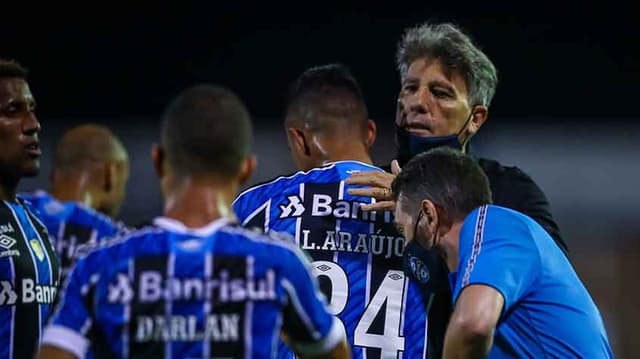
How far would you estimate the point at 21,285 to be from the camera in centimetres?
468

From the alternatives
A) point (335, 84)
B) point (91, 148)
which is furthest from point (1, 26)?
point (335, 84)

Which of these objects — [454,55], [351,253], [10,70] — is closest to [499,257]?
[351,253]

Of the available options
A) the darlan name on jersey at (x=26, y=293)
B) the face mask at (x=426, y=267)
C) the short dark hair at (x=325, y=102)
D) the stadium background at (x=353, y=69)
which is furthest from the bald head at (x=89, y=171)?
the face mask at (x=426, y=267)

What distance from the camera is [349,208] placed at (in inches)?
173

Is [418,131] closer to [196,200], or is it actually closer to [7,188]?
[7,188]

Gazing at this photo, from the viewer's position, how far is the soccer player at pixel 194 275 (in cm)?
282

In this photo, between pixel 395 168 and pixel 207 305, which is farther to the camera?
pixel 395 168

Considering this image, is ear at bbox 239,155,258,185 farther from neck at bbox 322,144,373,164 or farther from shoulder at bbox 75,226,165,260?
neck at bbox 322,144,373,164

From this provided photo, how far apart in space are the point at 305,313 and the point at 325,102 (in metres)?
1.74

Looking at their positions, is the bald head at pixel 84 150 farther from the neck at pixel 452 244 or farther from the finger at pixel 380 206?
the neck at pixel 452 244

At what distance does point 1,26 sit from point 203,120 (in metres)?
9.99

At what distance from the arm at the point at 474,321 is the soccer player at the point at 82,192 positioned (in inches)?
166

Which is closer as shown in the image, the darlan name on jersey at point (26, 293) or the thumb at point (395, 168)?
the thumb at point (395, 168)

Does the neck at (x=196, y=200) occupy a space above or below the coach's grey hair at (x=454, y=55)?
below
